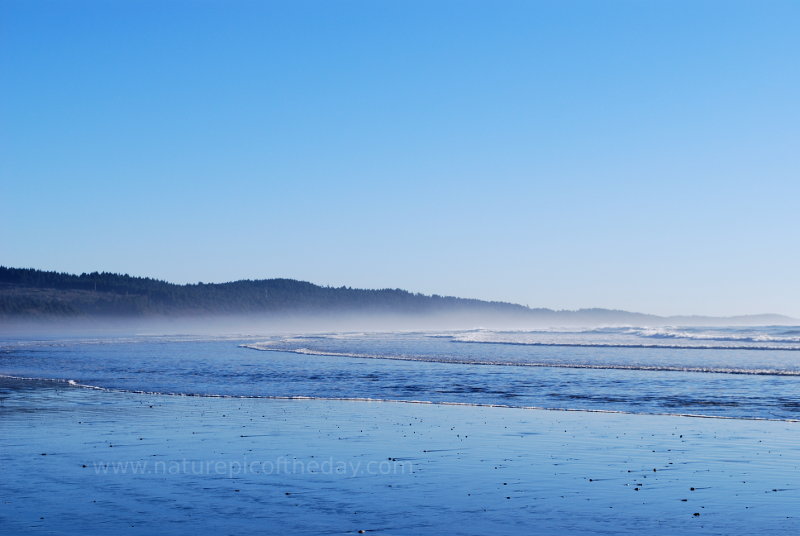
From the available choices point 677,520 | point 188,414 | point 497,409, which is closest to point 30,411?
point 188,414

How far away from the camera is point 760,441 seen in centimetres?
1402

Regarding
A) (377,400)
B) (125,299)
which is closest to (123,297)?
(125,299)

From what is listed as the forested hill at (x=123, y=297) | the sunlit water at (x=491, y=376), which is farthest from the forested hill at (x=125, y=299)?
the sunlit water at (x=491, y=376)

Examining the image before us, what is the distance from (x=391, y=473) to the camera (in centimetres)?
1116

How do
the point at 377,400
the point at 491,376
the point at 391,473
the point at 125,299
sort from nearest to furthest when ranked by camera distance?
1. the point at 391,473
2. the point at 377,400
3. the point at 491,376
4. the point at 125,299

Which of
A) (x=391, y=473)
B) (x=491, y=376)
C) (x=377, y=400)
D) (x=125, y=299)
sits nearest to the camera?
(x=391, y=473)

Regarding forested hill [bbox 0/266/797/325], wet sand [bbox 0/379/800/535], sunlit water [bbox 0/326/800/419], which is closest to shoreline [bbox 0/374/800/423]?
sunlit water [bbox 0/326/800/419]

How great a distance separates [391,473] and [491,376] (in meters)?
17.1

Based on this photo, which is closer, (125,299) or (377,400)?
(377,400)

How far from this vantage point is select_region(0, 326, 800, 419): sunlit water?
813 inches

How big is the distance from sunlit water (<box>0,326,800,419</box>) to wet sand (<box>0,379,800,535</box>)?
3449 millimetres

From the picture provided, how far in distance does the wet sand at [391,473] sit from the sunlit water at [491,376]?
345cm

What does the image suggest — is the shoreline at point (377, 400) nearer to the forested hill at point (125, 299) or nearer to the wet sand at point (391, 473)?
the wet sand at point (391, 473)

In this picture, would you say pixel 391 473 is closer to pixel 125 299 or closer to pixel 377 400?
pixel 377 400
